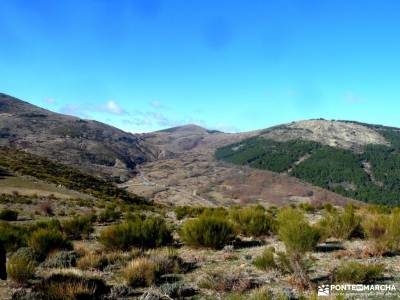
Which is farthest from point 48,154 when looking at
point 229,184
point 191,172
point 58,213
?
point 58,213

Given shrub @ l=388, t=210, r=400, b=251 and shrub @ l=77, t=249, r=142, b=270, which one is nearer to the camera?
shrub @ l=77, t=249, r=142, b=270

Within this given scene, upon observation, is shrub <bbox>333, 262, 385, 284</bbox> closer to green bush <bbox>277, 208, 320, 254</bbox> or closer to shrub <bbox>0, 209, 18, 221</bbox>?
green bush <bbox>277, 208, 320, 254</bbox>

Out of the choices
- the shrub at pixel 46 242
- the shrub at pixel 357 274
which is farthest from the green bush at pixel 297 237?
the shrub at pixel 46 242

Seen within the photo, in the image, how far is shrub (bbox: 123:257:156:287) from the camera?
1185 centimetres

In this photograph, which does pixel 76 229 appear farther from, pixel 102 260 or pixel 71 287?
pixel 71 287

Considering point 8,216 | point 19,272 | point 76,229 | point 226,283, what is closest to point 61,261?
point 19,272

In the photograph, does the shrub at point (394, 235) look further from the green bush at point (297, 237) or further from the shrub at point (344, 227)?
the green bush at point (297, 237)

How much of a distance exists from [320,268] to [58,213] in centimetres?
2839

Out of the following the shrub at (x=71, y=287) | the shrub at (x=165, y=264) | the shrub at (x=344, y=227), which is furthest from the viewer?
the shrub at (x=344, y=227)

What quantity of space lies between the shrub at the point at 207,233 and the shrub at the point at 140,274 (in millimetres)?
4809

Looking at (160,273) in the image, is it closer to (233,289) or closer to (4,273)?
(233,289)

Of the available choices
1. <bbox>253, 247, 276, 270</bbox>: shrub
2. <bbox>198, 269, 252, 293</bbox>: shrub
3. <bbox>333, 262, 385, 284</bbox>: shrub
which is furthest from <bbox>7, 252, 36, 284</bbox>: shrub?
<bbox>333, 262, 385, 284</bbox>: shrub

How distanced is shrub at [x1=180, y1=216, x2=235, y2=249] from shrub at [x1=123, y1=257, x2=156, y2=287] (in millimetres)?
4809

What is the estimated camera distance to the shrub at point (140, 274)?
11854mm
